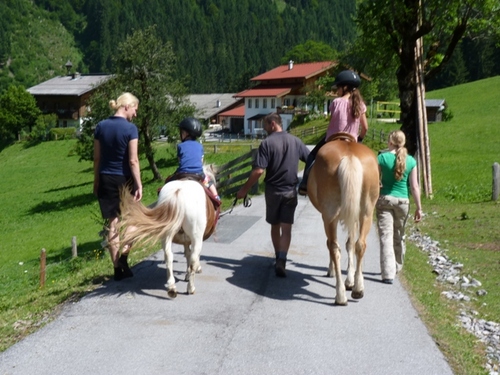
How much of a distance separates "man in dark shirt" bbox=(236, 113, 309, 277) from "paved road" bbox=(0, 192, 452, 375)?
0.75m

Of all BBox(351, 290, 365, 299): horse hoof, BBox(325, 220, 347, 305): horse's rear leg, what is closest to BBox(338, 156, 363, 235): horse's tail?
BBox(325, 220, 347, 305): horse's rear leg

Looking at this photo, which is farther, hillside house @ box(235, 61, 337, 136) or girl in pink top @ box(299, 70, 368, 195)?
hillside house @ box(235, 61, 337, 136)

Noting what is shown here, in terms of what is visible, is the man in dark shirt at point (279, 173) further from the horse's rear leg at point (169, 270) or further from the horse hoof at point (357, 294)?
the horse's rear leg at point (169, 270)

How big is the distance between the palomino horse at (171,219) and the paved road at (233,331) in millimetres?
611

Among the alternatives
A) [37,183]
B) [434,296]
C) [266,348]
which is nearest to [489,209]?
[434,296]

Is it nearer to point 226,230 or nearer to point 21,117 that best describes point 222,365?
point 226,230

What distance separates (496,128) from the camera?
1924 inches

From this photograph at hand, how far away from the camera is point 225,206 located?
64.0ft

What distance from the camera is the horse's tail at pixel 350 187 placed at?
23.8 feet

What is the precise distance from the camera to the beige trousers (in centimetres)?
866

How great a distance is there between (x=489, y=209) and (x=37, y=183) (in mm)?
38488

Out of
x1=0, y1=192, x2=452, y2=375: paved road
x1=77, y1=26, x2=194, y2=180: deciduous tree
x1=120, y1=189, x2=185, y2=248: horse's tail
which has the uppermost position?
x1=77, y1=26, x2=194, y2=180: deciduous tree

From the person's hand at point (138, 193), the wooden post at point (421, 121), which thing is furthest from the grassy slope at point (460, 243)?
the person's hand at point (138, 193)

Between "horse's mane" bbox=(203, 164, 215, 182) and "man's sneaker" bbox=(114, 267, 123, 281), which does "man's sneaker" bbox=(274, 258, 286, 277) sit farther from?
"man's sneaker" bbox=(114, 267, 123, 281)
